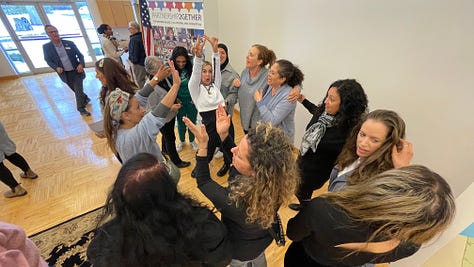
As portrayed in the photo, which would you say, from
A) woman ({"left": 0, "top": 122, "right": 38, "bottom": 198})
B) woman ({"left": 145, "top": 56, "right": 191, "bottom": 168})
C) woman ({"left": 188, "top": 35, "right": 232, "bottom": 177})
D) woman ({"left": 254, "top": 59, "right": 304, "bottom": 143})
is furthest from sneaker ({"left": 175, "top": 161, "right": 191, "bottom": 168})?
woman ({"left": 0, "top": 122, "right": 38, "bottom": 198})

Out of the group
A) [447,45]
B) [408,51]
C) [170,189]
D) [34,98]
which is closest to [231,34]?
[408,51]

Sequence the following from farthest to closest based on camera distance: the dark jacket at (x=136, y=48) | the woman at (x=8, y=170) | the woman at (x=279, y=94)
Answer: the dark jacket at (x=136, y=48), the woman at (x=8, y=170), the woman at (x=279, y=94)

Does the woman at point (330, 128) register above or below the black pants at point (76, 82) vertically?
above

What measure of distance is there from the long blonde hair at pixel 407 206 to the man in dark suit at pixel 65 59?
197 inches

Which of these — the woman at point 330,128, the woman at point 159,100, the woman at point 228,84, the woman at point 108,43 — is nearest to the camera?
the woman at point 330,128

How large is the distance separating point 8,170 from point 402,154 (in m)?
3.71

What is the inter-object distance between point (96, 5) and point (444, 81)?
916 centimetres

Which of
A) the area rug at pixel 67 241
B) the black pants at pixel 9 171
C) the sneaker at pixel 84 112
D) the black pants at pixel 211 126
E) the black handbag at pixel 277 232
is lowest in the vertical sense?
the sneaker at pixel 84 112

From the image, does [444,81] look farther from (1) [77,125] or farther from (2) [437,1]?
(1) [77,125]

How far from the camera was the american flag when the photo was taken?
12.0 feet

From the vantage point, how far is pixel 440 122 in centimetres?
184

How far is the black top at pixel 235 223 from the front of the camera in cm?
99

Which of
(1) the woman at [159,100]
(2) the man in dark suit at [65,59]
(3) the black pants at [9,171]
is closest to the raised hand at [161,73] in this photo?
(1) the woman at [159,100]

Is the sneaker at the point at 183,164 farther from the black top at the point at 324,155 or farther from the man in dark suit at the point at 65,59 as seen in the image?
the man in dark suit at the point at 65,59
